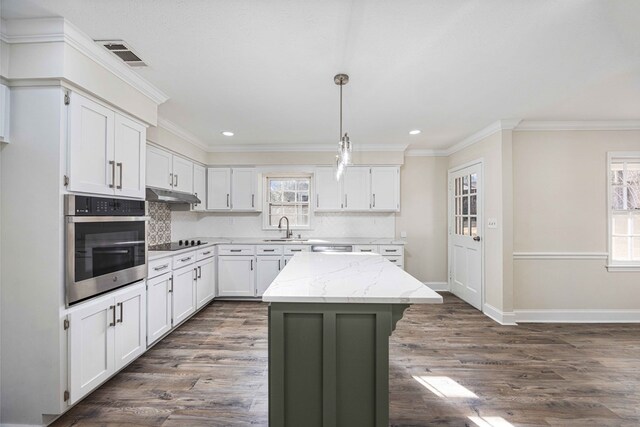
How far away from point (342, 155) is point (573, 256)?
338cm

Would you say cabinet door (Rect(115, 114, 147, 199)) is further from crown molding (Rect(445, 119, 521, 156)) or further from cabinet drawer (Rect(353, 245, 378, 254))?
crown molding (Rect(445, 119, 521, 156))

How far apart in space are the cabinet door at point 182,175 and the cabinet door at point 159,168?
0.30 ft

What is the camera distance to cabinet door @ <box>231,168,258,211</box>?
4.57 meters

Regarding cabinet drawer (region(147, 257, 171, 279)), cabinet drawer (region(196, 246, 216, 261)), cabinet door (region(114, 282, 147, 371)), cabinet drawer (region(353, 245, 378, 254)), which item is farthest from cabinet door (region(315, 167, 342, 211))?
cabinet door (region(114, 282, 147, 371))

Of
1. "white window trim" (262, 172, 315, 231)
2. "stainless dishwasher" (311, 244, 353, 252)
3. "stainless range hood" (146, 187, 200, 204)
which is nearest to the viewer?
"stainless range hood" (146, 187, 200, 204)

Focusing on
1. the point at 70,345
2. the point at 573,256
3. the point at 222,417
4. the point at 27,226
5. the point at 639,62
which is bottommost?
the point at 222,417

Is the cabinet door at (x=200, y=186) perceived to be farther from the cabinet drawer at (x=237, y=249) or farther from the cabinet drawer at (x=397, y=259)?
the cabinet drawer at (x=397, y=259)

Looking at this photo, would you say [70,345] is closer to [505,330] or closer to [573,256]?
[505,330]

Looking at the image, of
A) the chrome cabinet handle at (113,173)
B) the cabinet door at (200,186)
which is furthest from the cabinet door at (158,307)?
the cabinet door at (200,186)

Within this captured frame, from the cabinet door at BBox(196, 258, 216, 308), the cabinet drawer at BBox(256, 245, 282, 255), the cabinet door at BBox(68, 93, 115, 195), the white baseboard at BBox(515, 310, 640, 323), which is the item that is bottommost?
the white baseboard at BBox(515, 310, 640, 323)

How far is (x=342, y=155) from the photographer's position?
2.11m

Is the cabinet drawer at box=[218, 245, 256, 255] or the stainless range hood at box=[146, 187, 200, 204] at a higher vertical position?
the stainless range hood at box=[146, 187, 200, 204]

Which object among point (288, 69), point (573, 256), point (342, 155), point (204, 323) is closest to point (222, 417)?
point (204, 323)

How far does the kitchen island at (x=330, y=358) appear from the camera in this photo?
1.45m
